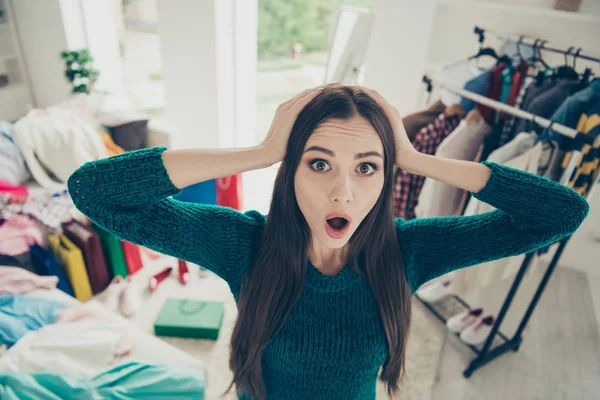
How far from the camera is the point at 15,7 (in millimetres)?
3436

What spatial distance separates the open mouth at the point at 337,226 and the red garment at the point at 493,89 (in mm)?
1305

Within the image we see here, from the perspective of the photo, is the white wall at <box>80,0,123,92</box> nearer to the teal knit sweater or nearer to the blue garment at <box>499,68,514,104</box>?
the blue garment at <box>499,68,514,104</box>

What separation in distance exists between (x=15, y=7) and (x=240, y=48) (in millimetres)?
1875

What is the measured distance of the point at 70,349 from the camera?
58.9 inches

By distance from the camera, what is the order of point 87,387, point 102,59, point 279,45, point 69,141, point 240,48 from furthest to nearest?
point 279,45
point 102,59
point 240,48
point 69,141
point 87,387

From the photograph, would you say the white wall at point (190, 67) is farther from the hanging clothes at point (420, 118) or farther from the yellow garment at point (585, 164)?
the yellow garment at point (585, 164)

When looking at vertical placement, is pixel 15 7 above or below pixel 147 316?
above

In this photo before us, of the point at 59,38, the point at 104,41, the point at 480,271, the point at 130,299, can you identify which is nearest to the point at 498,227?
the point at 480,271

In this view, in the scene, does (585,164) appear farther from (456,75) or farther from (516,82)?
(456,75)

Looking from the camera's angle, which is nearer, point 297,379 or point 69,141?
point 297,379

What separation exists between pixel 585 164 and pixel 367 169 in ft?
3.66

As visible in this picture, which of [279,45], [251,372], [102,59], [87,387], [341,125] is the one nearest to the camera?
[341,125]

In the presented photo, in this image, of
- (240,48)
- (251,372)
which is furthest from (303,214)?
(240,48)

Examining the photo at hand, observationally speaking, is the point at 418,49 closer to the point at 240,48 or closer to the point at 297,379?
the point at 240,48
